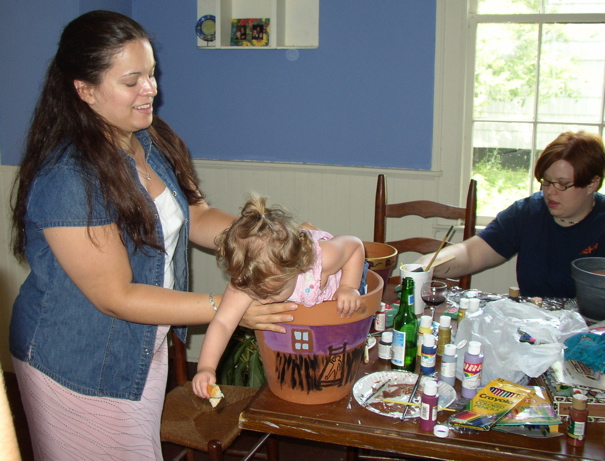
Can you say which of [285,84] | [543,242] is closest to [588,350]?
[543,242]

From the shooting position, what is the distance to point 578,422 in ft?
3.87

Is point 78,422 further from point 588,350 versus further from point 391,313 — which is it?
point 588,350

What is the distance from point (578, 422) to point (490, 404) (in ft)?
0.55

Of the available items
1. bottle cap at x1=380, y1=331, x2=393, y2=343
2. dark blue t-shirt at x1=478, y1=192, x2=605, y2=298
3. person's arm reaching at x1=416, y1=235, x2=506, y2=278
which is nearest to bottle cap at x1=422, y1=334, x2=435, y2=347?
bottle cap at x1=380, y1=331, x2=393, y2=343

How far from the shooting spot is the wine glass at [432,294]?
1768 millimetres

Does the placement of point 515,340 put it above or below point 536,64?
below

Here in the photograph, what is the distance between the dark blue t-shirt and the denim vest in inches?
55.9

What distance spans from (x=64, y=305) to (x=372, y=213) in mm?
1976

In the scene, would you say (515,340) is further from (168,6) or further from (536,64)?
(168,6)

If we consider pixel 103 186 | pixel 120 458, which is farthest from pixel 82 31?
pixel 120 458

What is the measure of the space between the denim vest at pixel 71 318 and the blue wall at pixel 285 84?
1.80m

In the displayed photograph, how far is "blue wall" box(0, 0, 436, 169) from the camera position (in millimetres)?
2842

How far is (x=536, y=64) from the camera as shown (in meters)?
2.86

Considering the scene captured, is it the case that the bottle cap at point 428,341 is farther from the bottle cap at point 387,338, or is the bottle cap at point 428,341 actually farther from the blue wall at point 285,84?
the blue wall at point 285,84
